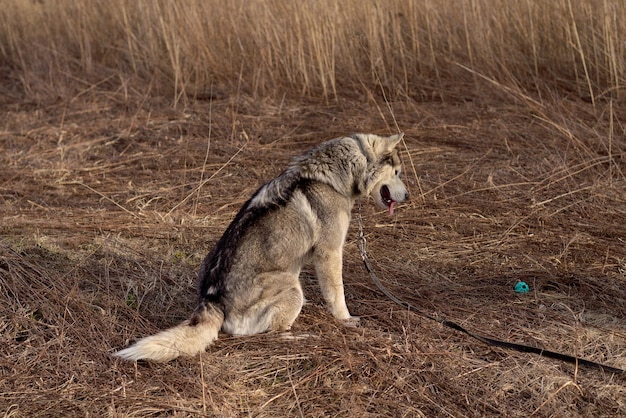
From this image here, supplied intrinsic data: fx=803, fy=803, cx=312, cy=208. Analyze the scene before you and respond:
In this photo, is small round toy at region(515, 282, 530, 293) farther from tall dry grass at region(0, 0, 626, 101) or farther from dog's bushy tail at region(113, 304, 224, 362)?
tall dry grass at region(0, 0, 626, 101)

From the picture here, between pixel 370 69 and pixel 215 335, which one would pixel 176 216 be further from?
pixel 370 69

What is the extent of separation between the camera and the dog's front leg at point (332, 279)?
4.82 m

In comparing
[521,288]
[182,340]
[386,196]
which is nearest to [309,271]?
[386,196]

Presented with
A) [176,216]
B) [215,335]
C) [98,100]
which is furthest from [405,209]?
[98,100]

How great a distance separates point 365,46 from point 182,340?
6907mm

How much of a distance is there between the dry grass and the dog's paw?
16cm

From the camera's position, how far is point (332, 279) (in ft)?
15.9

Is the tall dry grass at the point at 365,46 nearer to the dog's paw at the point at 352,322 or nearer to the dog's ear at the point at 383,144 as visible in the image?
the dog's ear at the point at 383,144

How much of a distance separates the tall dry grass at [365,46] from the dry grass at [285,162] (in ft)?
0.12

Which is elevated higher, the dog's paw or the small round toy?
the dog's paw

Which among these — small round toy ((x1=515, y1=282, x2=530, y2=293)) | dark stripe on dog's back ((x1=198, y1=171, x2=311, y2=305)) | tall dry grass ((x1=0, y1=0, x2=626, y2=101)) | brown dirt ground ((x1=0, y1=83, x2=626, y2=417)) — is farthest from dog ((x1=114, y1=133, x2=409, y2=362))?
tall dry grass ((x1=0, y1=0, x2=626, y2=101))

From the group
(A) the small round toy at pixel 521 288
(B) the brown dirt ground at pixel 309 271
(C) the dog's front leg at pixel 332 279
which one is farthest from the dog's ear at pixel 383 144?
(A) the small round toy at pixel 521 288

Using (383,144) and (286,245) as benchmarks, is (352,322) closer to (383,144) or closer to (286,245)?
(286,245)

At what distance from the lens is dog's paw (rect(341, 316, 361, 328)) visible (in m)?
4.81
